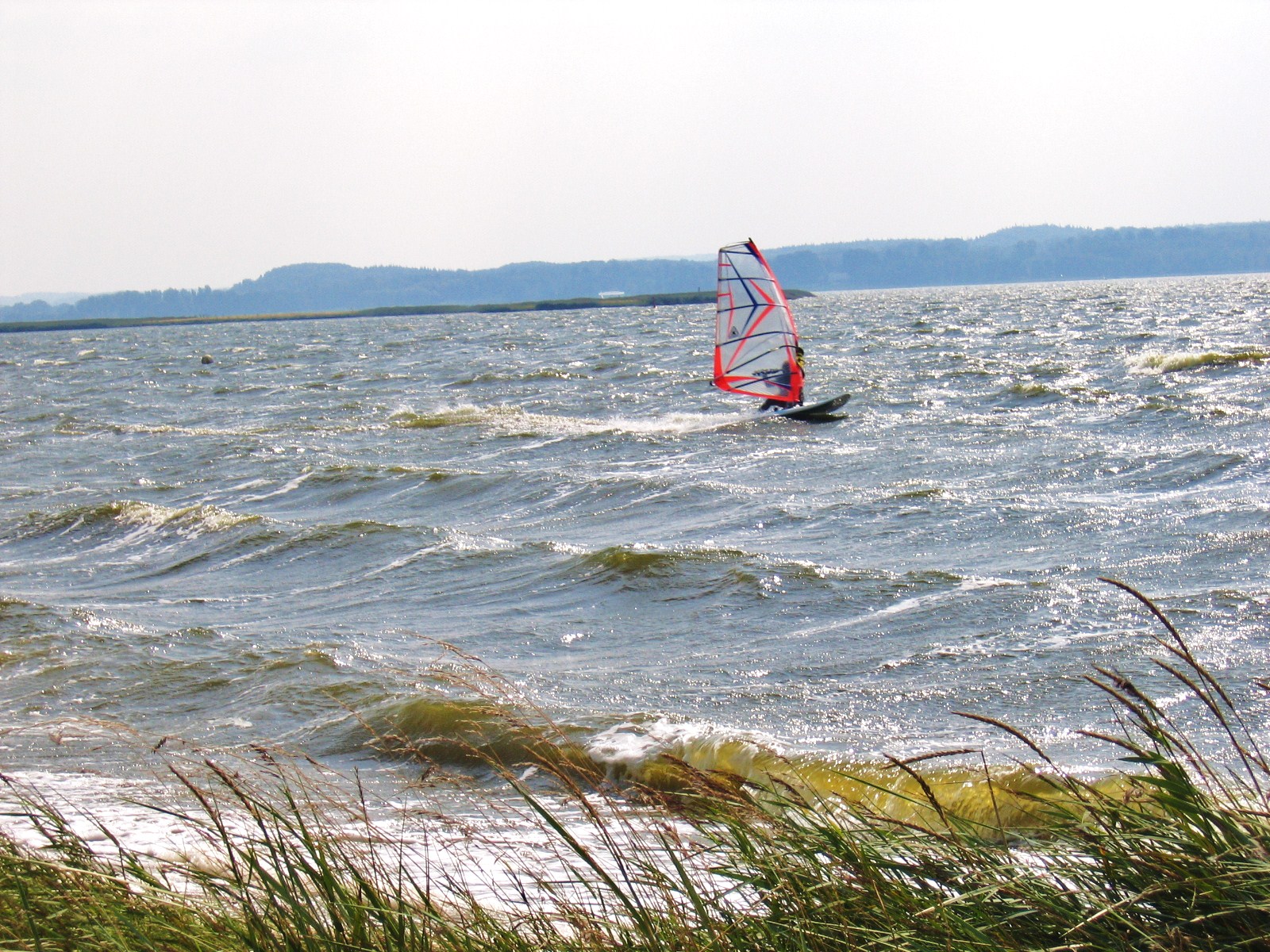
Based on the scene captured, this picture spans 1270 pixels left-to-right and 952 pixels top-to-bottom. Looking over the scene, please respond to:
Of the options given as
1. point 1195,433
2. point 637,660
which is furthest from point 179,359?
point 637,660

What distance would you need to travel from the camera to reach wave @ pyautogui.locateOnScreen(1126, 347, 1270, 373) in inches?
1314

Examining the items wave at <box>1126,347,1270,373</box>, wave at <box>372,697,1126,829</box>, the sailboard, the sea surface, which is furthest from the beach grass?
wave at <box>1126,347,1270,373</box>

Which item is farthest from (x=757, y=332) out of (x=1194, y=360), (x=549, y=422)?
(x=1194, y=360)

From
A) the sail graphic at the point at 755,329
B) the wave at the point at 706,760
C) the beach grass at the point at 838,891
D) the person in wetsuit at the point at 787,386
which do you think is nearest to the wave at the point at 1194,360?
the person in wetsuit at the point at 787,386

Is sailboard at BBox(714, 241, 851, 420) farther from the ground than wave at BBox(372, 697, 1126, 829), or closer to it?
farther from the ground

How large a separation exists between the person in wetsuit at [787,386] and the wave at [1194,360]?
1192 centimetres

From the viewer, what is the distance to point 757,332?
2761 centimetres

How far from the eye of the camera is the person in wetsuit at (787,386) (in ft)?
91.1

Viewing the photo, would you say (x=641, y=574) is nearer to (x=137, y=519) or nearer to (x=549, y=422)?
(x=137, y=519)

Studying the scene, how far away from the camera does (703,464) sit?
70.6 feet

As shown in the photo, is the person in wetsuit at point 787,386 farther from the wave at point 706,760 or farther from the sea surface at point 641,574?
the wave at point 706,760

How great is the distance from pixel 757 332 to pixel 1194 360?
14719 millimetres

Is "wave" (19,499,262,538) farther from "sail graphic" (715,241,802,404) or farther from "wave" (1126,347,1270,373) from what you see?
"wave" (1126,347,1270,373)

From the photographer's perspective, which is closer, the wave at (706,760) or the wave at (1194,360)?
the wave at (706,760)
